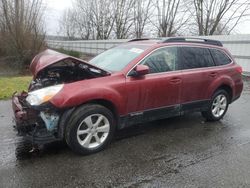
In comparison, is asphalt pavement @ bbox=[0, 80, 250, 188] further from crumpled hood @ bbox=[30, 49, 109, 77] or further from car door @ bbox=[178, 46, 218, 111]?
crumpled hood @ bbox=[30, 49, 109, 77]

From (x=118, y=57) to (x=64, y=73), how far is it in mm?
1044

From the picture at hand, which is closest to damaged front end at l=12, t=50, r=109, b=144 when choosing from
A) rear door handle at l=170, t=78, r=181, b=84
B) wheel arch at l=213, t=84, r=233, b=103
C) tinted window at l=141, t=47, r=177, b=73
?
tinted window at l=141, t=47, r=177, b=73

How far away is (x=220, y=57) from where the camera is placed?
5828 mm

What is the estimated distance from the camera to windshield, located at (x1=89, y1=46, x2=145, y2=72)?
15.1 feet

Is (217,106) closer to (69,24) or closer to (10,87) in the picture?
(10,87)

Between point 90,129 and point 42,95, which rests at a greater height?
point 42,95

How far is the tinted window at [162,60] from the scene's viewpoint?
15.3 feet

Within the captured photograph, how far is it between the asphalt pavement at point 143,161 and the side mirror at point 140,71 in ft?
3.88

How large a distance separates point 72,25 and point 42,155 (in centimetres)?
4837

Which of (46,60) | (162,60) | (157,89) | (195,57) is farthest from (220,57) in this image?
(46,60)

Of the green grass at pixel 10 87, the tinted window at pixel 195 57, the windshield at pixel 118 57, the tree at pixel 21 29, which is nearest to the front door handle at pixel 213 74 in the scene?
→ the tinted window at pixel 195 57

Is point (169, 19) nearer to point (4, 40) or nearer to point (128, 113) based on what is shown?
point (4, 40)

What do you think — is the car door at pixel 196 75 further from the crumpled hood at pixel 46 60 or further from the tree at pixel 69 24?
the tree at pixel 69 24

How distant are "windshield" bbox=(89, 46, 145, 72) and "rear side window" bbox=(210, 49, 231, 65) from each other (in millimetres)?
1897
